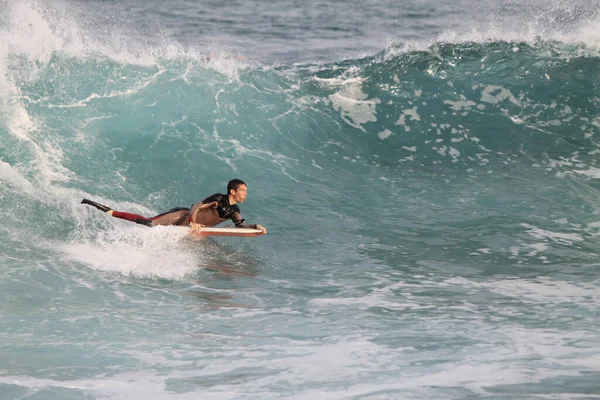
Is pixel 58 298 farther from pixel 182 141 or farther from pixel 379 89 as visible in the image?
pixel 379 89

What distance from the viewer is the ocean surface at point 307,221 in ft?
19.2

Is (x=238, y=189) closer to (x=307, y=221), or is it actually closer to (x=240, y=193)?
(x=240, y=193)

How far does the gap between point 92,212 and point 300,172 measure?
12.7 feet

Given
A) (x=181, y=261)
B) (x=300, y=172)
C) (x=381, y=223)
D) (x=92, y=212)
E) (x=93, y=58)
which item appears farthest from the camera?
(x=93, y=58)

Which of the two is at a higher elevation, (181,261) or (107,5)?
(107,5)

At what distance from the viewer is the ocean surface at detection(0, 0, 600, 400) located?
584 cm

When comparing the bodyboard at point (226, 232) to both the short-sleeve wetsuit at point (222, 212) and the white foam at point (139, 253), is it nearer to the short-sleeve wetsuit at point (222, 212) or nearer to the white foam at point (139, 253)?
the short-sleeve wetsuit at point (222, 212)

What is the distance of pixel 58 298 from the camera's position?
7.78 metres

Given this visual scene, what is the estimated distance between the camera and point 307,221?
11.3m

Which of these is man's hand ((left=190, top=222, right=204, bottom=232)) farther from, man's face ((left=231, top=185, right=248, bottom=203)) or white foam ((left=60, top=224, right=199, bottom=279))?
man's face ((left=231, top=185, right=248, bottom=203))

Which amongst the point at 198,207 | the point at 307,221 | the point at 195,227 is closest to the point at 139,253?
the point at 195,227

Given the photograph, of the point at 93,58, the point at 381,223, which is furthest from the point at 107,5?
the point at 381,223

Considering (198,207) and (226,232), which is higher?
(198,207)

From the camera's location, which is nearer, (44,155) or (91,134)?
(44,155)
